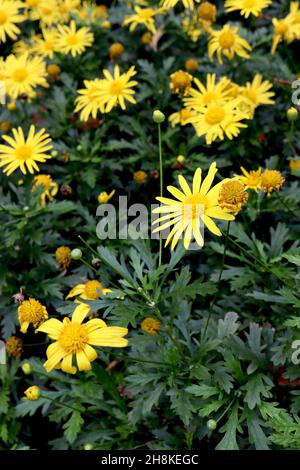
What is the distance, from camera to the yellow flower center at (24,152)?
2879 mm

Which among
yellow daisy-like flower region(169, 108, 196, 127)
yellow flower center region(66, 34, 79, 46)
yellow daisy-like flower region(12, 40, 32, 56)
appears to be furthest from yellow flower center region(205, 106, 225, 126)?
yellow daisy-like flower region(12, 40, 32, 56)

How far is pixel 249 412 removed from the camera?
7.06ft

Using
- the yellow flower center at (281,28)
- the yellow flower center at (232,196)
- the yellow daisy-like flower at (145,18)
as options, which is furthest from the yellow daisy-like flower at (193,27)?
the yellow flower center at (232,196)

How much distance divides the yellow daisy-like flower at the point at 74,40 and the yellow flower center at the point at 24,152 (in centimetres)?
85

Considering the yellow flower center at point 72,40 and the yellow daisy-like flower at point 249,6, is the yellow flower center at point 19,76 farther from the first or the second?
the yellow daisy-like flower at point 249,6

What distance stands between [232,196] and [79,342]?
71 cm

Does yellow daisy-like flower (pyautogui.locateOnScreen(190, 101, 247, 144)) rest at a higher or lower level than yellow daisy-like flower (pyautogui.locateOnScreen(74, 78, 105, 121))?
lower

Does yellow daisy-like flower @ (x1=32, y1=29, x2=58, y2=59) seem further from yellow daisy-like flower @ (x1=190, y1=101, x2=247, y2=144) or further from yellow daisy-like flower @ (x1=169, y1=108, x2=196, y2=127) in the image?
yellow daisy-like flower @ (x1=190, y1=101, x2=247, y2=144)

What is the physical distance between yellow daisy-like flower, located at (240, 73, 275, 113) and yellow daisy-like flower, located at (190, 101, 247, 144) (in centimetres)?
29

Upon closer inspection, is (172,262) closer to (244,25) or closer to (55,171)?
(55,171)

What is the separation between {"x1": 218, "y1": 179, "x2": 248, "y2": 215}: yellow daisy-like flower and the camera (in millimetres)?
1883

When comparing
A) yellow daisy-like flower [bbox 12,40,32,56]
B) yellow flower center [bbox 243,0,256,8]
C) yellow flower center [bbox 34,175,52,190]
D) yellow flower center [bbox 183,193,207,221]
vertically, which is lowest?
yellow flower center [bbox 183,193,207,221]
